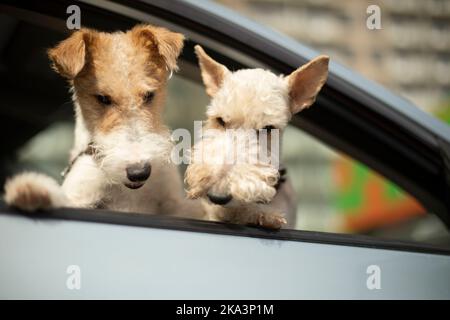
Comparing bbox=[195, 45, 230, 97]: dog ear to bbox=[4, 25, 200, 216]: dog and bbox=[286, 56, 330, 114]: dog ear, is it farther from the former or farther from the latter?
bbox=[286, 56, 330, 114]: dog ear

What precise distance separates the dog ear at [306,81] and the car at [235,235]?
159mm

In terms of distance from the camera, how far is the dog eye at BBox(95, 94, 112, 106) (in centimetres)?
168

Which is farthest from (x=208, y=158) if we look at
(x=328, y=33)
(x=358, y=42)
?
(x=328, y=33)

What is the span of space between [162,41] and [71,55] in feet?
0.89

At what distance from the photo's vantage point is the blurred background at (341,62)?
262cm

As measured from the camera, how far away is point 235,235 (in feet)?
5.27

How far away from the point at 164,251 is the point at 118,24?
2.83ft

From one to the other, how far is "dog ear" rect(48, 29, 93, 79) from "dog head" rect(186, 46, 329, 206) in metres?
0.36

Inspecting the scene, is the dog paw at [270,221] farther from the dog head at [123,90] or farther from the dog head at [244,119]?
the dog head at [123,90]

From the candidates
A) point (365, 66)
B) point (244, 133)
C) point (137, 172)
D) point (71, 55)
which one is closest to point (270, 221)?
point (244, 133)

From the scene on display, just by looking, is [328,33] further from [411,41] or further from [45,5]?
[45,5]

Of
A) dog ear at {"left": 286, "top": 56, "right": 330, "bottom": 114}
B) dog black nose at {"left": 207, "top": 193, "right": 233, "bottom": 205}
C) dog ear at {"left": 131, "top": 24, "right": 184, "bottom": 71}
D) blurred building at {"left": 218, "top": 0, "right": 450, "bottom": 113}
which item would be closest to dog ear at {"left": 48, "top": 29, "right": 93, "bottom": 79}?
dog ear at {"left": 131, "top": 24, "right": 184, "bottom": 71}

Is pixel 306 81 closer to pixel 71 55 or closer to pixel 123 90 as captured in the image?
pixel 123 90

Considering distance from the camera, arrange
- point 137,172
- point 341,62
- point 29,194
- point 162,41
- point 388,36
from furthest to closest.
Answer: point 388,36 < point 341,62 < point 162,41 < point 137,172 < point 29,194
